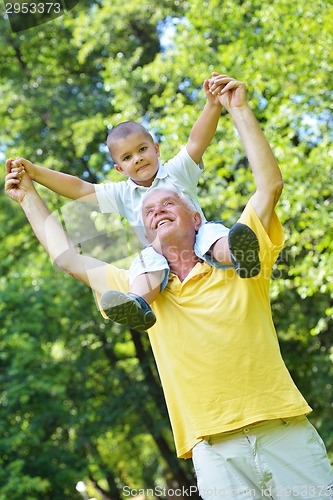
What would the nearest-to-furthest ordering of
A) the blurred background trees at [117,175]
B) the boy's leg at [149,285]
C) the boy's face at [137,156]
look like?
the boy's leg at [149,285], the boy's face at [137,156], the blurred background trees at [117,175]

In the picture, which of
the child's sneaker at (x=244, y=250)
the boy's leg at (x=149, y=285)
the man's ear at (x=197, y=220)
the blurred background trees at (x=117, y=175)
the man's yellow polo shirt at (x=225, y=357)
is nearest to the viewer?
the child's sneaker at (x=244, y=250)

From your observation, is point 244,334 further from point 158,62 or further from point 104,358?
point 104,358

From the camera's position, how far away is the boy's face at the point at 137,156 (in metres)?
3.11

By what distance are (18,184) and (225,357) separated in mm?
1052

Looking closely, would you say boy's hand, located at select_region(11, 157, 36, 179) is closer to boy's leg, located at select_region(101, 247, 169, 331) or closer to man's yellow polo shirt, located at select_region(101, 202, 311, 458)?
boy's leg, located at select_region(101, 247, 169, 331)

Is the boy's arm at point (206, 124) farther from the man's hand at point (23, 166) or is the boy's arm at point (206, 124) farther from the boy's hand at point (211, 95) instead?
the man's hand at point (23, 166)

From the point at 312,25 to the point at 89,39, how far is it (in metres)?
6.79

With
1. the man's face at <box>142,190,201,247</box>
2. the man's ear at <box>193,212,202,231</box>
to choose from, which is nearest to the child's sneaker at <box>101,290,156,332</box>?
the man's face at <box>142,190,201,247</box>

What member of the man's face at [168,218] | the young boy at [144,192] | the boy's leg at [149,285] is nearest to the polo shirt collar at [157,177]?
the young boy at [144,192]

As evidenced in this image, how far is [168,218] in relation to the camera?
2.75 metres

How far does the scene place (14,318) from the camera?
14844 mm

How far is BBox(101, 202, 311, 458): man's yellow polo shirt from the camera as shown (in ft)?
8.36

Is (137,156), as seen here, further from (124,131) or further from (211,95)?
(211,95)

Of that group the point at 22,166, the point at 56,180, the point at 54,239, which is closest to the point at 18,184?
the point at 22,166
